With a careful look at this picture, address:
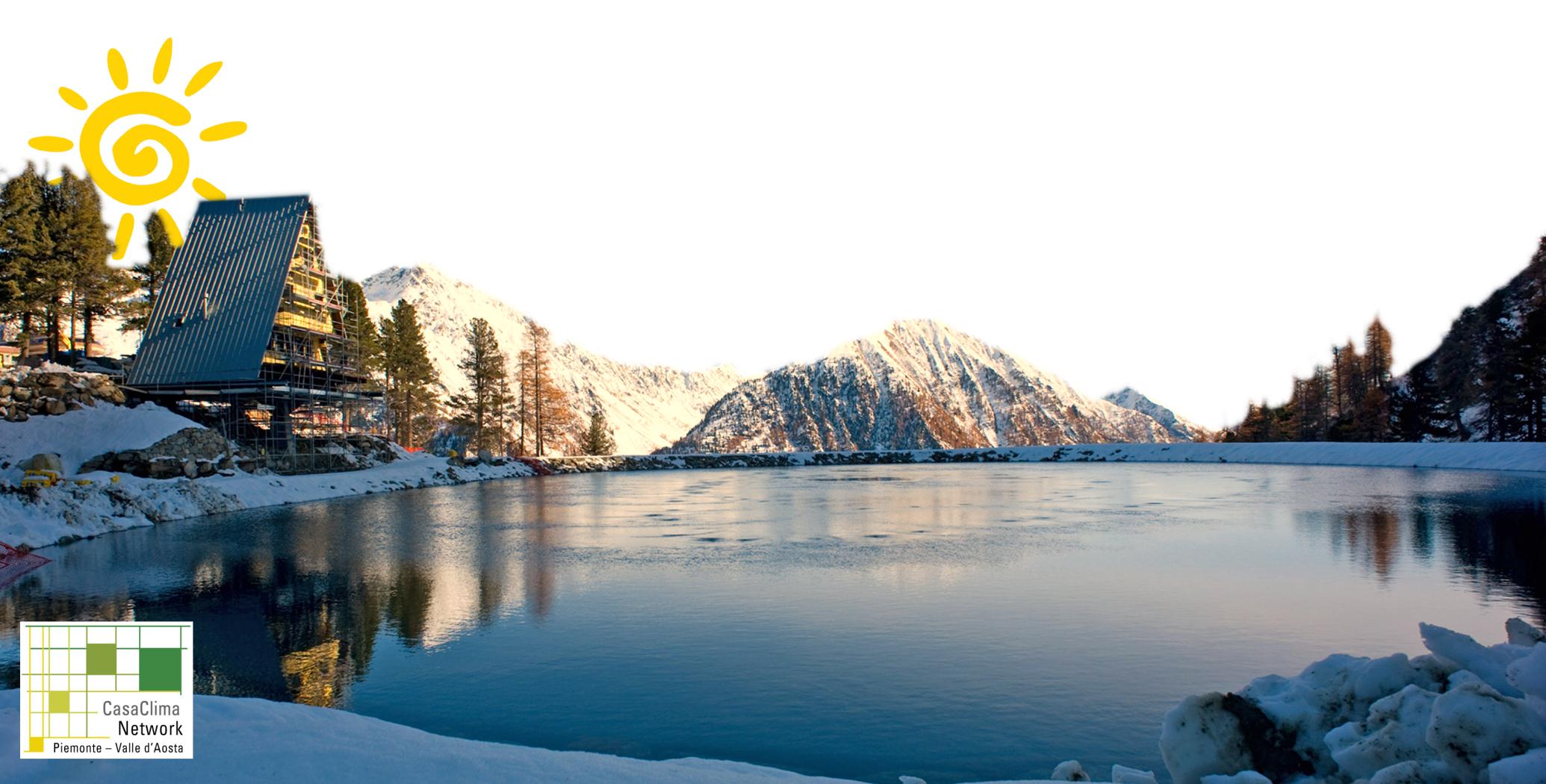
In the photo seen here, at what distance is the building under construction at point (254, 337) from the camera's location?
54.7m

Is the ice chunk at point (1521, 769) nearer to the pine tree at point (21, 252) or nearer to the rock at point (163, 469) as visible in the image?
the rock at point (163, 469)

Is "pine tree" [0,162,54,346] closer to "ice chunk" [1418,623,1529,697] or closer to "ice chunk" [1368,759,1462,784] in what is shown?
"ice chunk" [1368,759,1462,784]

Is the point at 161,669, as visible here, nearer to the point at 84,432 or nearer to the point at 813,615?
the point at 813,615

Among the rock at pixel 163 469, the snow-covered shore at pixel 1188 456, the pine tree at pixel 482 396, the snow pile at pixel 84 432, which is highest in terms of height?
the pine tree at pixel 482 396

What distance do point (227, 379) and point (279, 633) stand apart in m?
49.5

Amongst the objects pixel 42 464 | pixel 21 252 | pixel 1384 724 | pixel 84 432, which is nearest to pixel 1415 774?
pixel 1384 724

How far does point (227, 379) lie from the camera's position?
177 feet

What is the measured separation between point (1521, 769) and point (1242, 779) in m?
1.66

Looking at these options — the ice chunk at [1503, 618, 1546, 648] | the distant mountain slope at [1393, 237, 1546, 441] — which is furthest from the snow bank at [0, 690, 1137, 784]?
the distant mountain slope at [1393, 237, 1546, 441]

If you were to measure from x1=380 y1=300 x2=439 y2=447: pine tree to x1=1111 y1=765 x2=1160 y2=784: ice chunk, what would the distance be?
3158 inches

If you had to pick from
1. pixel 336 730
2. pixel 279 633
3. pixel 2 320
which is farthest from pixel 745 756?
pixel 2 320

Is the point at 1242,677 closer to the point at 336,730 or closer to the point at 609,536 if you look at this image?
the point at 336,730

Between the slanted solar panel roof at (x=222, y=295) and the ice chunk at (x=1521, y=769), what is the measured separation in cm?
6132

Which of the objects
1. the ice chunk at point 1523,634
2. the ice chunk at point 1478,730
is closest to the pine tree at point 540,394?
the ice chunk at point 1523,634
